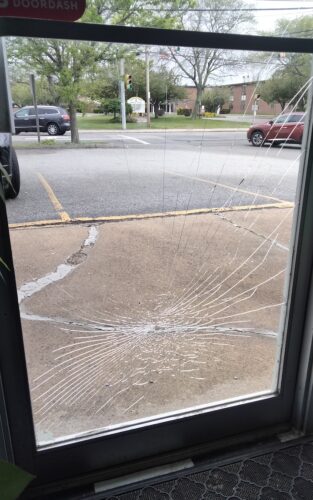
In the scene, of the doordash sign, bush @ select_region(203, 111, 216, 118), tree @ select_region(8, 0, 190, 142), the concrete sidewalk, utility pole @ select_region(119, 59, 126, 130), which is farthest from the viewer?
the concrete sidewalk

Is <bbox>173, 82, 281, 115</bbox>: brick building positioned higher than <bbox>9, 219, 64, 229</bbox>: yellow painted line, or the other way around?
<bbox>173, 82, 281, 115</bbox>: brick building

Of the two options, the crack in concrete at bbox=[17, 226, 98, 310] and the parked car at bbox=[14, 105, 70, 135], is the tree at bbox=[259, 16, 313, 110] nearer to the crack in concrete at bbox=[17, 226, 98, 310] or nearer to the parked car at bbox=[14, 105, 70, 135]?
the parked car at bbox=[14, 105, 70, 135]

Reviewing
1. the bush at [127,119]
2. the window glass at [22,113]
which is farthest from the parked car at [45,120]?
the bush at [127,119]

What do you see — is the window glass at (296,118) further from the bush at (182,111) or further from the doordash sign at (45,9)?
the doordash sign at (45,9)

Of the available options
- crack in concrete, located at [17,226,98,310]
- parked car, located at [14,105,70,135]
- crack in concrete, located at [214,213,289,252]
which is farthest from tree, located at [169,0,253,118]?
crack in concrete, located at [17,226,98,310]

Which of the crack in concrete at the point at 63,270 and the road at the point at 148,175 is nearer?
the road at the point at 148,175

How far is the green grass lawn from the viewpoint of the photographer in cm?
109

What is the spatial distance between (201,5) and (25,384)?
1.24m

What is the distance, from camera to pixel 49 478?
1.27 meters

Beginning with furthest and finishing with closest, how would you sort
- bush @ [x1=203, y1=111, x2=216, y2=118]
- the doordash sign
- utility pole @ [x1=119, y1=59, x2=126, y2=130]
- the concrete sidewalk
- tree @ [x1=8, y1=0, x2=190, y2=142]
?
the concrete sidewalk
bush @ [x1=203, y1=111, x2=216, y2=118]
utility pole @ [x1=119, y1=59, x2=126, y2=130]
tree @ [x1=8, y1=0, x2=190, y2=142]
the doordash sign

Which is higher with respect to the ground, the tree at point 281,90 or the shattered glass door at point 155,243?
the tree at point 281,90

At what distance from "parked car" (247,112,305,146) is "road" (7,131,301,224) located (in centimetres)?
3

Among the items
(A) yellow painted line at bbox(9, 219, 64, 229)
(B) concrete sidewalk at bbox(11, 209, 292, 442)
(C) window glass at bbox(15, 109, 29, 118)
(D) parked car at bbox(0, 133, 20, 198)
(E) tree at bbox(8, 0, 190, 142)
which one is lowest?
(B) concrete sidewalk at bbox(11, 209, 292, 442)

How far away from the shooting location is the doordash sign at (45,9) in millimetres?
829
